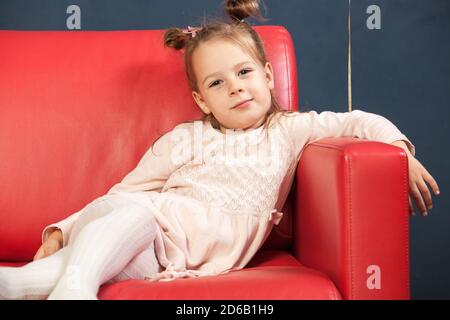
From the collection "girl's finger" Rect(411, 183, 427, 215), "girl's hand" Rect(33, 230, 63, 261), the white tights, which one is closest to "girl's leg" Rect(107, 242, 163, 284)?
the white tights

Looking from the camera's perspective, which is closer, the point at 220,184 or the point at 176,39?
the point at 220,184

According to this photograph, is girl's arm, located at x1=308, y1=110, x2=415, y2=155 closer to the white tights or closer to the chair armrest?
the chair armrest

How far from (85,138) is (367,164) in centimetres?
75

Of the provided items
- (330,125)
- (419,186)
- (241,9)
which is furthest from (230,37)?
(419,186)

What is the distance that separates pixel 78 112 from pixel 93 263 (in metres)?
0.61

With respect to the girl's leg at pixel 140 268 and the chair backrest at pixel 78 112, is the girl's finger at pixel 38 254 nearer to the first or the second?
the chair backrest at pixel 78 112

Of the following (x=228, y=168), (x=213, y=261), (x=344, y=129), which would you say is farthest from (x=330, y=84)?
(x=213, y=261)

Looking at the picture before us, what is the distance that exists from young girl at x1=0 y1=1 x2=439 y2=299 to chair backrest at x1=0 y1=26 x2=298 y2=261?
0.06m

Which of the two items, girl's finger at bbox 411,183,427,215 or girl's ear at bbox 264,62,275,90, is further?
girl's ear at bbox 264,62,275,90

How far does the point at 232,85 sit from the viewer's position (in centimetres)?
147

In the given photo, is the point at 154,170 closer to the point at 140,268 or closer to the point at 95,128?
the point at 95,128

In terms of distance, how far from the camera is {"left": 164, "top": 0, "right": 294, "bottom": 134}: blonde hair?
154 centimetres

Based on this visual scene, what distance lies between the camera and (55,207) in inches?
59.9

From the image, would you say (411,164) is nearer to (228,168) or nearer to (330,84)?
(228,168)
